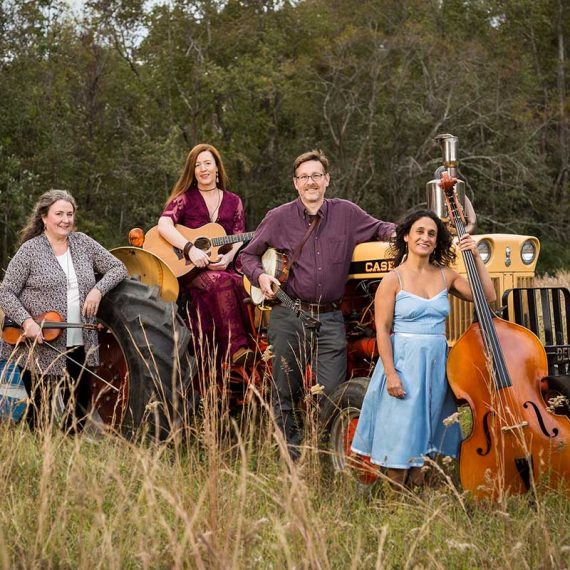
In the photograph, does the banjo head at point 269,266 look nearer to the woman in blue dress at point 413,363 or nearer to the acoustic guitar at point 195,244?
the acoustic guitar at point 195,244

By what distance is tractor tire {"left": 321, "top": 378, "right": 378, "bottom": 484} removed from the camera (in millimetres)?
4793

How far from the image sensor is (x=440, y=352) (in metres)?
4.47

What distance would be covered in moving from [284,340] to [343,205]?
73cm

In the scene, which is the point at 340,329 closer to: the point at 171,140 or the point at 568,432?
the point at 568,432

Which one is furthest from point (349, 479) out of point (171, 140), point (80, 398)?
point (171, 140)

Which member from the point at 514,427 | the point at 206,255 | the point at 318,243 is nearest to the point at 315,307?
the point at 318,243

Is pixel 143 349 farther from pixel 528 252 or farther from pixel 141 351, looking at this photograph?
pixel 528 252

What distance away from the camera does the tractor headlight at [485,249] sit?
5367 mm

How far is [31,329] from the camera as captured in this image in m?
5.14

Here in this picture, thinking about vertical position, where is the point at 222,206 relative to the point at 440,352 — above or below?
above

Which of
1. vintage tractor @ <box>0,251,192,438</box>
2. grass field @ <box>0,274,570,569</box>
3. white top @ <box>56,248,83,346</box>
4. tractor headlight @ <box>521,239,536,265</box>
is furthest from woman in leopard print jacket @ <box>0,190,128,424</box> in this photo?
tractor headlight @ <box>521,239,536,265</box>

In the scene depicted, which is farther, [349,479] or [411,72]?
[411,72]

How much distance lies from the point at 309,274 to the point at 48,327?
4.26ft

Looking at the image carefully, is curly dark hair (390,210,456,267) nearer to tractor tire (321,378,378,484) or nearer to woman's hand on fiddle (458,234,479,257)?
→ woman's hand on fiddle (458,234,479,257)
